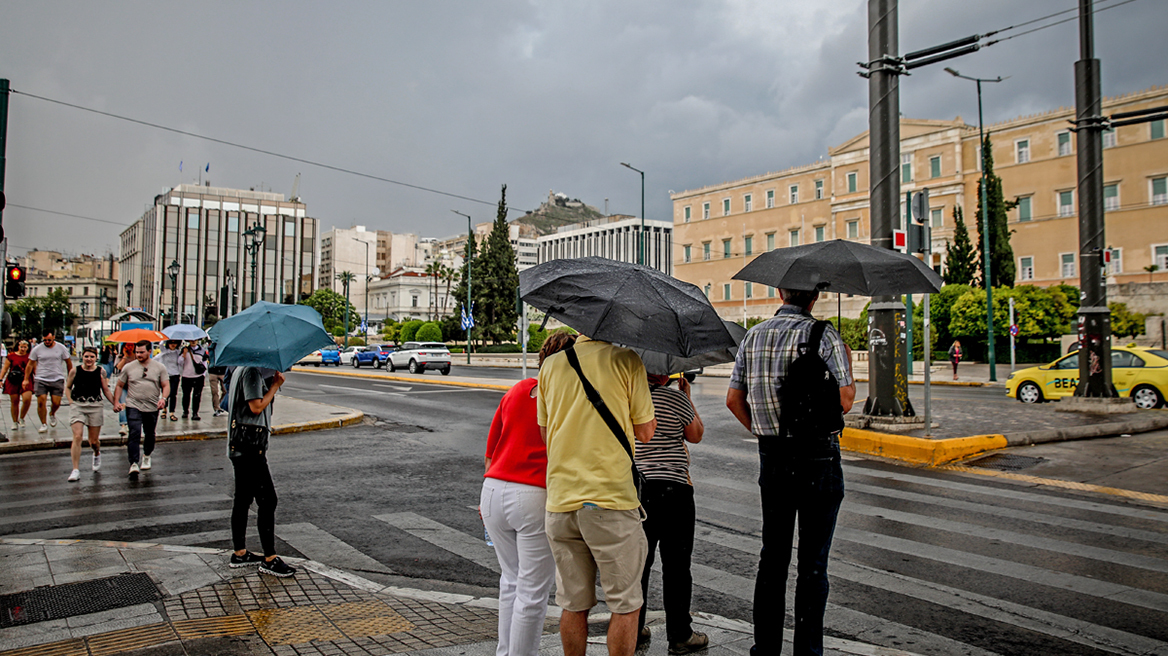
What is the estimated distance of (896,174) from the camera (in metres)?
12.2

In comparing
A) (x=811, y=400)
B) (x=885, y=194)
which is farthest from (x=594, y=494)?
(x=885, y=194)

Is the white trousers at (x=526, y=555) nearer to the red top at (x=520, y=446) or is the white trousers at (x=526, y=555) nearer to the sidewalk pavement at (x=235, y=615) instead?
the red top at (x=520, y=446)

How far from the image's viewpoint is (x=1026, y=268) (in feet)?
192

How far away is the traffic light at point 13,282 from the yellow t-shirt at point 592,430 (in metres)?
12.9

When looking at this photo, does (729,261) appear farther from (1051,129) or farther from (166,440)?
(166,440)

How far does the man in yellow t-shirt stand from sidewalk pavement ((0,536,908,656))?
963 mm

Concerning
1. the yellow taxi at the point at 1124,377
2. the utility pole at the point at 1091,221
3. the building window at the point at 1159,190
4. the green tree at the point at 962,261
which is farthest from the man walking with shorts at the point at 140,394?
the building window at the point at 1159,190

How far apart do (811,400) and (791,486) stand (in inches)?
16.8

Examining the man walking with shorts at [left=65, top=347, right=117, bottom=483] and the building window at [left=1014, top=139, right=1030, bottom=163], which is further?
the building window at [left=1014, top=139, right=1030, bottom=163]

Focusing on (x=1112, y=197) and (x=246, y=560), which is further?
(x=1112, y=197)

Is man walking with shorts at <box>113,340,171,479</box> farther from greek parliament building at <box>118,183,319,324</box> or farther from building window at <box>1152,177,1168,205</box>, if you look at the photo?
greek parliament building at <box>118,183,319,324</box>

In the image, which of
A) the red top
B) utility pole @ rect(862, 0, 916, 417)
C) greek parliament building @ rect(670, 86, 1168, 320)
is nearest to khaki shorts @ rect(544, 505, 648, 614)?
the red top

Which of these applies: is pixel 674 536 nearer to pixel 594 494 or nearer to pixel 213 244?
pixel 594 494

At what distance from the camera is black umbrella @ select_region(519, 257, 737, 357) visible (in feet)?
10.4
